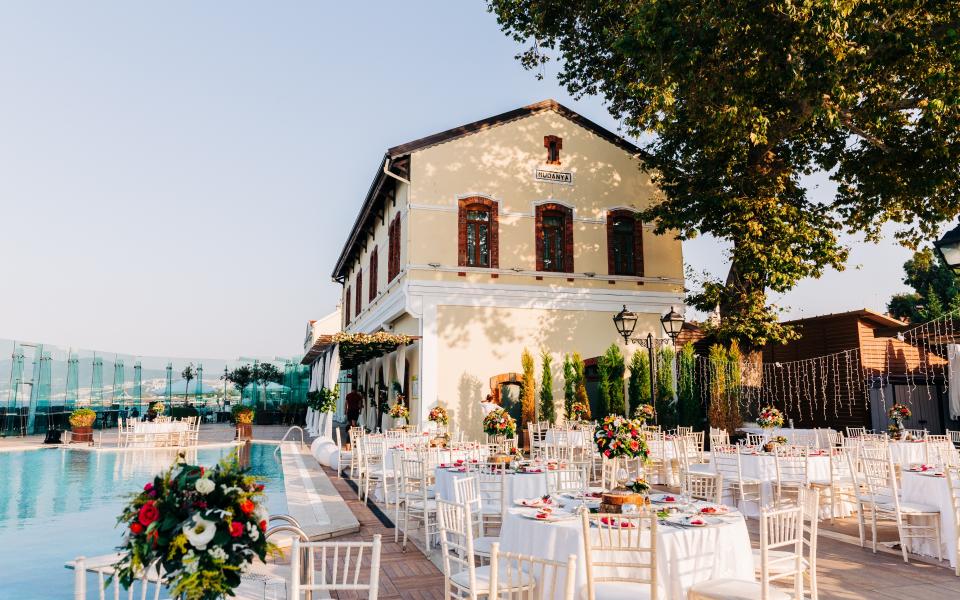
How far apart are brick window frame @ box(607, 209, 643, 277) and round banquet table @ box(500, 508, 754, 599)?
1286 centimetres

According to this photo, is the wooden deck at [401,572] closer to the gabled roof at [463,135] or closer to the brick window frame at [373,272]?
the gabled roof at [463,135]

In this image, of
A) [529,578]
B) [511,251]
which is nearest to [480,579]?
[529,578]

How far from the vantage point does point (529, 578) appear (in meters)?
3.66

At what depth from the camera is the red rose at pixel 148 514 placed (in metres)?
Answer: 2.57

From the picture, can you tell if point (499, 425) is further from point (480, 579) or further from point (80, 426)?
point (80, 426)

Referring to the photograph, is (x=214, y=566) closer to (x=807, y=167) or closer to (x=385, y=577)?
(x=385, y=577)

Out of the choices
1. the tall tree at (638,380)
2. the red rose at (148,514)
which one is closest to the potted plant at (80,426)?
the tall tree at (638,380)

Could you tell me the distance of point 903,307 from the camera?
3316 centimetres

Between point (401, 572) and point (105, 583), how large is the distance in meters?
3.80

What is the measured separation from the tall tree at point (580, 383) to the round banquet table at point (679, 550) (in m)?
11.5

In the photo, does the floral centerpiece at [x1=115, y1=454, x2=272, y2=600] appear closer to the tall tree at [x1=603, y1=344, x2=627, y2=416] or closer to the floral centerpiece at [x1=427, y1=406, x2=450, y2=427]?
the floral centerpiece at [x1=427, y1=406, x2=450, y2=427]

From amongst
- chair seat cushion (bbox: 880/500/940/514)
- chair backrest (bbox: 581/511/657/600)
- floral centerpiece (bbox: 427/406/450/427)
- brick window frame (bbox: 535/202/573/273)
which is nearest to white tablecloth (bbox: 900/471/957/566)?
chair seat cushion (bbox: 880/500/940/514)

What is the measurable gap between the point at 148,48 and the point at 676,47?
9080mm

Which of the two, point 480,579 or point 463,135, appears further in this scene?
point 463,135
